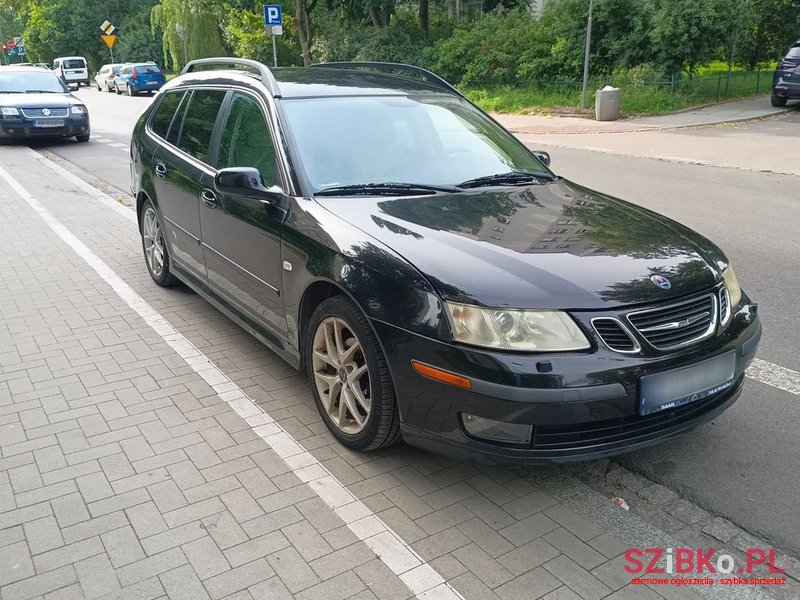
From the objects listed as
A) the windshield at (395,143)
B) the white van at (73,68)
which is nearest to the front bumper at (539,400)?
the windshield at (395,143)

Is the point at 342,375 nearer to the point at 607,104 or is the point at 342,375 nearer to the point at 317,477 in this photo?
the point at 317,477

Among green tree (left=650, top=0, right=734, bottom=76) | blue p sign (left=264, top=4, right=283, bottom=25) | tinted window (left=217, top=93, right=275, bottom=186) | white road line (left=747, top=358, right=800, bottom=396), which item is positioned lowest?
white road line (left=747, top=358, right=800, bottom=396)

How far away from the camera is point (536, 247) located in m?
3.25

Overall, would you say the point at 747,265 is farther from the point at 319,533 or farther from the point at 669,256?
the point at 319,533

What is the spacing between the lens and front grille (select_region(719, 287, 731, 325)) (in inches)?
128

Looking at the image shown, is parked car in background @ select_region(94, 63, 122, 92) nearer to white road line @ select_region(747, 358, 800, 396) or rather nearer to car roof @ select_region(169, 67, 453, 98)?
car roof @ select_region(169, 67, 453, 98)

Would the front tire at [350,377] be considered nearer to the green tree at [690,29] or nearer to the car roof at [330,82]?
the car roof at [330,82]

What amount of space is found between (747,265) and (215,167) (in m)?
4.76

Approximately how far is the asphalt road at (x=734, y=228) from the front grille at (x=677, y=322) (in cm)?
74

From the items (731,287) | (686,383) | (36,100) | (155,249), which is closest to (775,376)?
(731,287)

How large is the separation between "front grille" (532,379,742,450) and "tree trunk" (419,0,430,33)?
3028 centimetres

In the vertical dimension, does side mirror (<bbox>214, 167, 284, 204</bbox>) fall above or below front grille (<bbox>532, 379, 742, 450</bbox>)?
above

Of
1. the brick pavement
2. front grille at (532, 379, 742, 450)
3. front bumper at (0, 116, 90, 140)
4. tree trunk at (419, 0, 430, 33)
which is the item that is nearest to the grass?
tree trunk at (419, 0, 430, 33)

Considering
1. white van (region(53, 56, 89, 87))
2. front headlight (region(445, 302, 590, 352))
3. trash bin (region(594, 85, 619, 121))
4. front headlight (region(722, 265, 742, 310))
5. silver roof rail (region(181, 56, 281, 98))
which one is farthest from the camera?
white van (region(53, 56, 89, 87))
